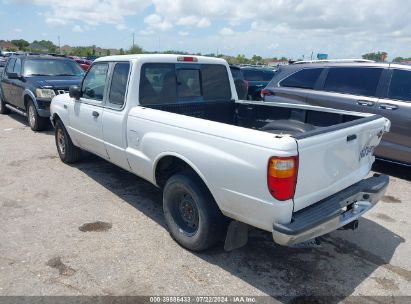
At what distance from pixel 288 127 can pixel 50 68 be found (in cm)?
766

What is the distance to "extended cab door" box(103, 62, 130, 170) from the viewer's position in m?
4.27

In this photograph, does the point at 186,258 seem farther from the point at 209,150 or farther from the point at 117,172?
the point at 117,172

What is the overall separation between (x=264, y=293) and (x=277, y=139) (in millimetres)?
1340

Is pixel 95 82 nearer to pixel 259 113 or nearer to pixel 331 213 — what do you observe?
pixel 259 113

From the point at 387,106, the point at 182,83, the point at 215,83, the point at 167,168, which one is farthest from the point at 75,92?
the point at 387,106

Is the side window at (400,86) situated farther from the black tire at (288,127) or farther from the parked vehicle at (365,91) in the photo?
the black tire at (288,127)

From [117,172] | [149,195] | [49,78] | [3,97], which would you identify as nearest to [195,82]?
[149,195]

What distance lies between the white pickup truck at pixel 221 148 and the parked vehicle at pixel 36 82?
3574mm

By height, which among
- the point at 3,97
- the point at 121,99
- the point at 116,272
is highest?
the point at 121,99

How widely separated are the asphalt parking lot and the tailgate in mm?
809

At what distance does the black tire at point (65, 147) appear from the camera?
6.04m

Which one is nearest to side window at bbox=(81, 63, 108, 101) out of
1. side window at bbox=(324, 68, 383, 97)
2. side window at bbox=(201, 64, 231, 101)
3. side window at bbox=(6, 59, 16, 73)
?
side window at bbox=(201, 64, 231, 101)

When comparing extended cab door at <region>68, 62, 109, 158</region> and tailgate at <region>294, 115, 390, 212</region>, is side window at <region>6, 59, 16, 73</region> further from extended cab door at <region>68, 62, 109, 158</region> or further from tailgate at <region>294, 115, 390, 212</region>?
tailgate at <region>294, 115, 390, 212</region>

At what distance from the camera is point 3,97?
11.3 meters
